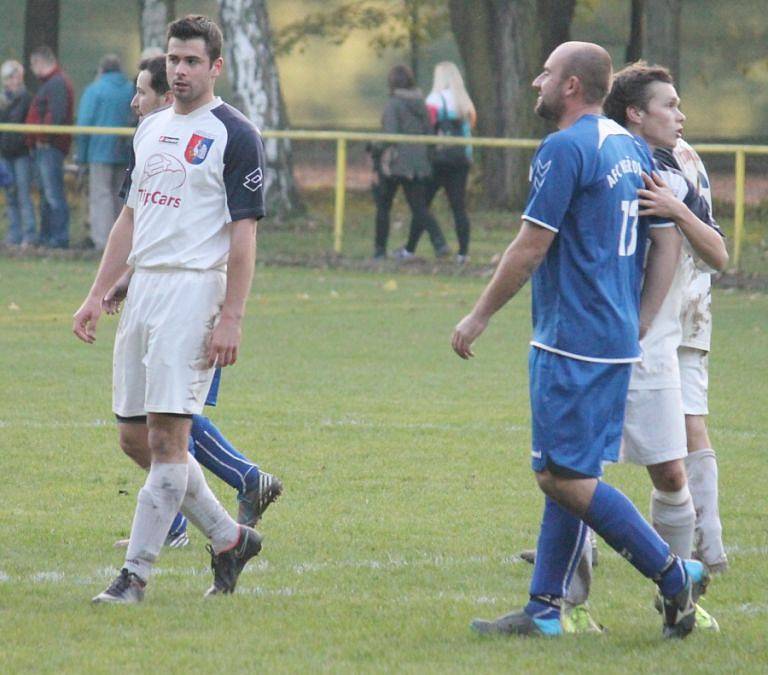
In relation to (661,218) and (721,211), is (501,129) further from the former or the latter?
(661,218)

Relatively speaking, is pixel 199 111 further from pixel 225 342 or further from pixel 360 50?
pixel 360 50

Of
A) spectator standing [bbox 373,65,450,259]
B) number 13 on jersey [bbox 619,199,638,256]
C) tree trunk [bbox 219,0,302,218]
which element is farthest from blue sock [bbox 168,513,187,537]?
tree trunk [bbox 219,0,302,218]

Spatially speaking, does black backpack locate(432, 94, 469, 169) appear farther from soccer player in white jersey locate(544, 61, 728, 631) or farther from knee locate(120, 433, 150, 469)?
soccer player in white jersey locate(544, 61, 728, 631)

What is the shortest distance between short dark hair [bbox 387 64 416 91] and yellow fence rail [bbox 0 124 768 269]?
556mm

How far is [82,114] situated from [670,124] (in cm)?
1586

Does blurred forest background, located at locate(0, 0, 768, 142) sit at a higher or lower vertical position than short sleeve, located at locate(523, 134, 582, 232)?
higher

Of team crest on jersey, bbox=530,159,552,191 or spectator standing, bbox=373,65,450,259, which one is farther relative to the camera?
spectator standing, bbox=373,65,450,259

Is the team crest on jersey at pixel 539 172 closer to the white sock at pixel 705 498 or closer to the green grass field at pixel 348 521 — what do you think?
the green grass field at pixel 348 521

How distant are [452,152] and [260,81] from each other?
16.0ft

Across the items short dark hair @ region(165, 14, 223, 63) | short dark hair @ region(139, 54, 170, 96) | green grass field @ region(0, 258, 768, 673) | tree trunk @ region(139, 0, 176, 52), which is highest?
tree trunk @ region(139, 0, 176, 52)

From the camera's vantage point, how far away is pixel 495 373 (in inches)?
485

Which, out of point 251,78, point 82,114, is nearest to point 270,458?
point 82,114

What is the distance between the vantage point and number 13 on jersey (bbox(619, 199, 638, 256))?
5.41m

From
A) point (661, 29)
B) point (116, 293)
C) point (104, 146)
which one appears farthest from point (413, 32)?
point (116, 293)
